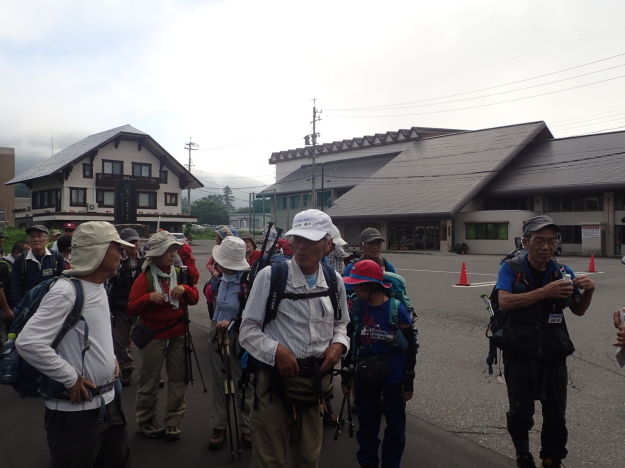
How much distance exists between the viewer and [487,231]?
36.6 metres

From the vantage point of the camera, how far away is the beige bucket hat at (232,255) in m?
4.31

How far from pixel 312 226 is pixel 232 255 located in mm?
1597

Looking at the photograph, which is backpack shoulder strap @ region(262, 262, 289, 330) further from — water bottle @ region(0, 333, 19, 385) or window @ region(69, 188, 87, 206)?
window @ region(69, 188, 87, 206)

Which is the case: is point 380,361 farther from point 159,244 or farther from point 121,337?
point 121,337

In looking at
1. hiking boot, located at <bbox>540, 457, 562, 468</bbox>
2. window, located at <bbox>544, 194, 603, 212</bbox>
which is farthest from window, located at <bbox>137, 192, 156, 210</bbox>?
hiking boot, located at <bbox>540, 457, 562, 468</bbox>

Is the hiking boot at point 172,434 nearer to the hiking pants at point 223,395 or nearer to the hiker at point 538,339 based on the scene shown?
the hiking pants at point 223,395

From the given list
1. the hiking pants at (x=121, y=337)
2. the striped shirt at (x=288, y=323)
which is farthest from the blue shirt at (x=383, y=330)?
the hiking pants at (x=121, y=337)

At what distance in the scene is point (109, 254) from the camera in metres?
2.83

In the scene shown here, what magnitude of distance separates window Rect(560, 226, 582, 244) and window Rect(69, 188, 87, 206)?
3972cm

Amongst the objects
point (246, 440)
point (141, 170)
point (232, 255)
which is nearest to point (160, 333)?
point (232, 255)

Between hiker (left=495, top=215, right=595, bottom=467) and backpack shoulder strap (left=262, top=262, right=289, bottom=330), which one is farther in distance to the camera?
hiker (left=495, top=215, right=595, bottom=467)

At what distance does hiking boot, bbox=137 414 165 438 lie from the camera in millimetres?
4387

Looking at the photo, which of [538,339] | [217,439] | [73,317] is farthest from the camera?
[217,439]

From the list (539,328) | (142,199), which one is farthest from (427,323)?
(142,199)
